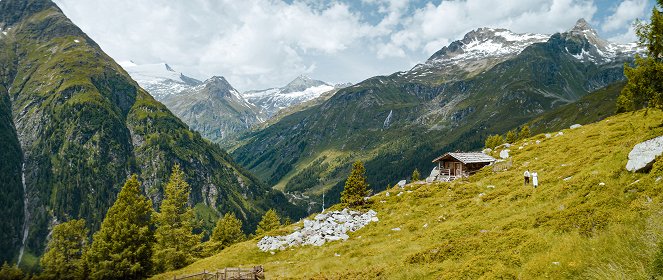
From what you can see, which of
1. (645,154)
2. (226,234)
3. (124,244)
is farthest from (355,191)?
(226,234)

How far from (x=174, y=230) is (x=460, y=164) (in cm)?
5722

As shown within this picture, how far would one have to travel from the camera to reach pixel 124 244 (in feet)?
180

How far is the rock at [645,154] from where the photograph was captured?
2292cm

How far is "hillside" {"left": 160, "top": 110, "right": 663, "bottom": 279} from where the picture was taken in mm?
15938

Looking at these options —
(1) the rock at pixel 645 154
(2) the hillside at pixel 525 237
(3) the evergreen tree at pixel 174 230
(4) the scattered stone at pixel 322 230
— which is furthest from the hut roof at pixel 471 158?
(3) the evergreen tree at pixel 174 230

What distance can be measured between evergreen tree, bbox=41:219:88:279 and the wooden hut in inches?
2670

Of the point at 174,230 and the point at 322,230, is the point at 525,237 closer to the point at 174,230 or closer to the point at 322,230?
the point at 322,230

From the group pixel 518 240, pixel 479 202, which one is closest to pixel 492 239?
pixel 518 240

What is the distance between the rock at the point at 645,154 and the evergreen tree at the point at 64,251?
72.2m

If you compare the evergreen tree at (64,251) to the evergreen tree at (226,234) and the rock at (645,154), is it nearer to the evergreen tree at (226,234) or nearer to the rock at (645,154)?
the evergreen tree at (226,234)

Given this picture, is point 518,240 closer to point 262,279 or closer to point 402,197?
point 262,279

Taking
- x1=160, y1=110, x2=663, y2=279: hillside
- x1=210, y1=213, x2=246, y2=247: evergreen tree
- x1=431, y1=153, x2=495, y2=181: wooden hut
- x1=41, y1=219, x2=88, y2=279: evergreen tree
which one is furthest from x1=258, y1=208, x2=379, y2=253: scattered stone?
x1=210, y1=213, x2=246, y2=247: evergreen tree

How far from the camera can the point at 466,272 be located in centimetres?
1970

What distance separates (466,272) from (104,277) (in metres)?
53.4
